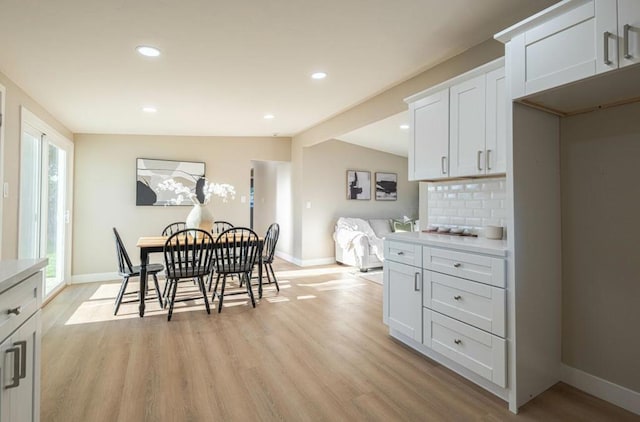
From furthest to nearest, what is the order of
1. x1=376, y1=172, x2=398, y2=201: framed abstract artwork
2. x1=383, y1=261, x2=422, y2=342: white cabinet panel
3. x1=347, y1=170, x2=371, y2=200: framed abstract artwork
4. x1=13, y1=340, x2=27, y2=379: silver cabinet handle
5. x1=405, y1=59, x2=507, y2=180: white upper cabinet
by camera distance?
x1=376, y1=172, x2=398, y2=201: framed abstract artwork → x1=347, y1=170, x2=371, y2=200: framed abstract artwork → x1=383, y1=261, x2=422, y2=342: white cabinet panel → x1=405, y1=59, x2=507, y2=180: white upper cabinet → x1=13, y1=340, x2=27, y2=379: silver cabinet handle

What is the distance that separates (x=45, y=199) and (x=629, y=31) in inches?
208

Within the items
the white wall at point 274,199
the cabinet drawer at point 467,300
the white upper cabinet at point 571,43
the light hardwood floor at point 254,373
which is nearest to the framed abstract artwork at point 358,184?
the white wall at point 274,199

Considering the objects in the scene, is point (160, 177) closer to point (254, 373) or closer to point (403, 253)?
point (254, 373)

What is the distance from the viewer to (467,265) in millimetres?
2088

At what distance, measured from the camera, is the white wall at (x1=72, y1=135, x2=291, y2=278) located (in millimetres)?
4957

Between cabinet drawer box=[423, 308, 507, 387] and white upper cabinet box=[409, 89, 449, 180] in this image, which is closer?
cabinet drawer box=[423, 308, 507, 387]

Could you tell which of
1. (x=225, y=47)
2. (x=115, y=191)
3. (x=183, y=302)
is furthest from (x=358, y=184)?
(x=225, y=47)

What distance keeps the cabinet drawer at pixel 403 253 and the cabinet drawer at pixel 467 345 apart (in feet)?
1.19

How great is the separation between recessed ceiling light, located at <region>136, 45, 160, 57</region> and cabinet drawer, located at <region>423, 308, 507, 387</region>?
2.80m

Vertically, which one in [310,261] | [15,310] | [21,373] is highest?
[15,310]

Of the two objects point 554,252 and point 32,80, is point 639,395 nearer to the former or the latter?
point 554,252

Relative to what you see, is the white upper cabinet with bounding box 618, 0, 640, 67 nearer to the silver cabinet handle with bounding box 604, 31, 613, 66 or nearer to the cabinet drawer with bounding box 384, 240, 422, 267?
the silver cabinet handle with bounding box 604, 31, 613, 66

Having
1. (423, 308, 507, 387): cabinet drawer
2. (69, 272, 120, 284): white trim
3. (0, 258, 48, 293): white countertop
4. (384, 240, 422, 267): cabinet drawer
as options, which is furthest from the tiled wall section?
(69, 272, 120, 284): white trim

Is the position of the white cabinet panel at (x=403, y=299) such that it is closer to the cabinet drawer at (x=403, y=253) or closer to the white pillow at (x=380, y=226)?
the cabinet drawer at (x=403, y=253)
